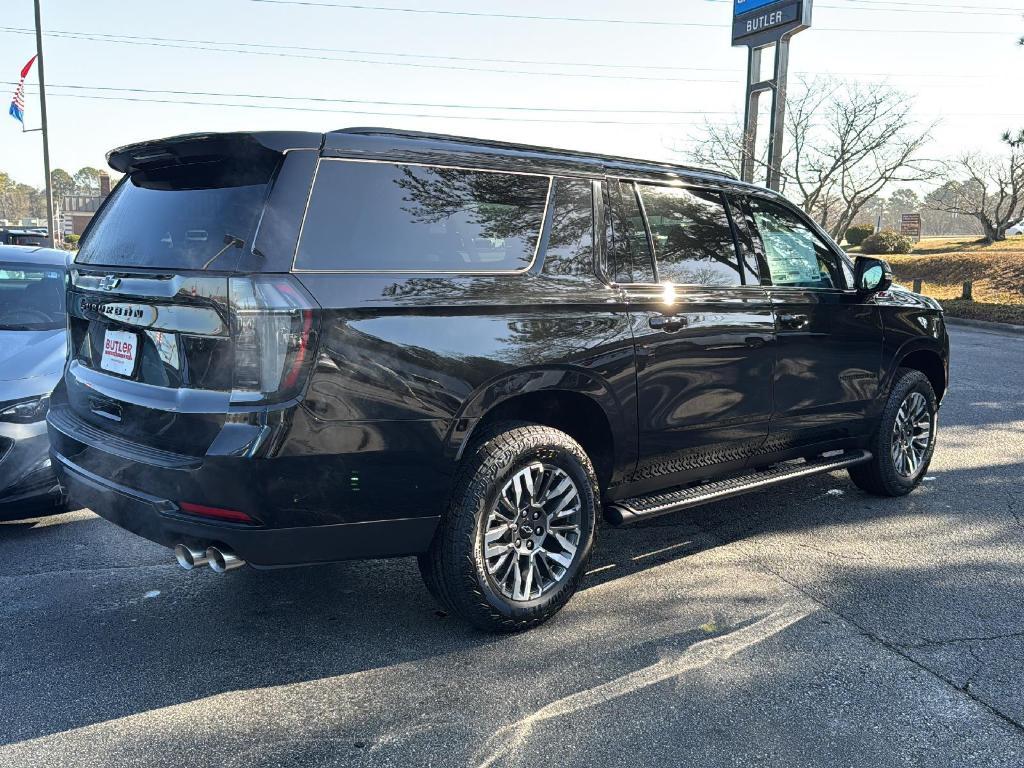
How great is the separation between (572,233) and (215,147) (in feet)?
4.83

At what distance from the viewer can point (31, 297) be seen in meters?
5.47

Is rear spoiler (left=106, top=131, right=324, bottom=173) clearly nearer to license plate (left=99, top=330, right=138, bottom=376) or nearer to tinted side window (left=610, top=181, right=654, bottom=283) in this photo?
license plate (left=99, top=330, right=138, bottom=376)

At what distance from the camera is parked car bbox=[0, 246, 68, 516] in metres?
4.30

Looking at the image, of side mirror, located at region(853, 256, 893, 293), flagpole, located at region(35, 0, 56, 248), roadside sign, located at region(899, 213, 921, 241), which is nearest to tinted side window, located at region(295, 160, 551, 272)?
side mirror, located at region(853, 256, 893, 293)

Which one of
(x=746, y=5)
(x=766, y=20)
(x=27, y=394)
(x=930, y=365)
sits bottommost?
(x=27, y=394)

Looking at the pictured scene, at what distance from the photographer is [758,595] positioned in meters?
3.81

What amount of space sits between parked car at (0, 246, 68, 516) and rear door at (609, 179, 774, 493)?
10.2 ft

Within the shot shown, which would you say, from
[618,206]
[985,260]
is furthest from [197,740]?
[985,260]

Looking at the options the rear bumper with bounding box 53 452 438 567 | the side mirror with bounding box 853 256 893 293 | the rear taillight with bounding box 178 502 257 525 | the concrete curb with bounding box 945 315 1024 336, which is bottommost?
the concrete curb with bounding box 945 315 1024 336

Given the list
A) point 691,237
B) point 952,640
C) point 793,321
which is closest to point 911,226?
point 793,321

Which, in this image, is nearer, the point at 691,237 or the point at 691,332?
the point at 691,332

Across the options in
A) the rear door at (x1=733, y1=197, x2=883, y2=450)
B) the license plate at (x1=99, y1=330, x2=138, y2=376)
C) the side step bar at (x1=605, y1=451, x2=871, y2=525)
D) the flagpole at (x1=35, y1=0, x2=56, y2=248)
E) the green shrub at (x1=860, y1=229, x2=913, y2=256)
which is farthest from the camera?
the green shrub at (x1=860, y1=229, x2=913, y2=256)

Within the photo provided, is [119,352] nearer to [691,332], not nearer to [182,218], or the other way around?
[182,218]

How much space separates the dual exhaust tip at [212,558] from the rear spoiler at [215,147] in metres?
1.36
